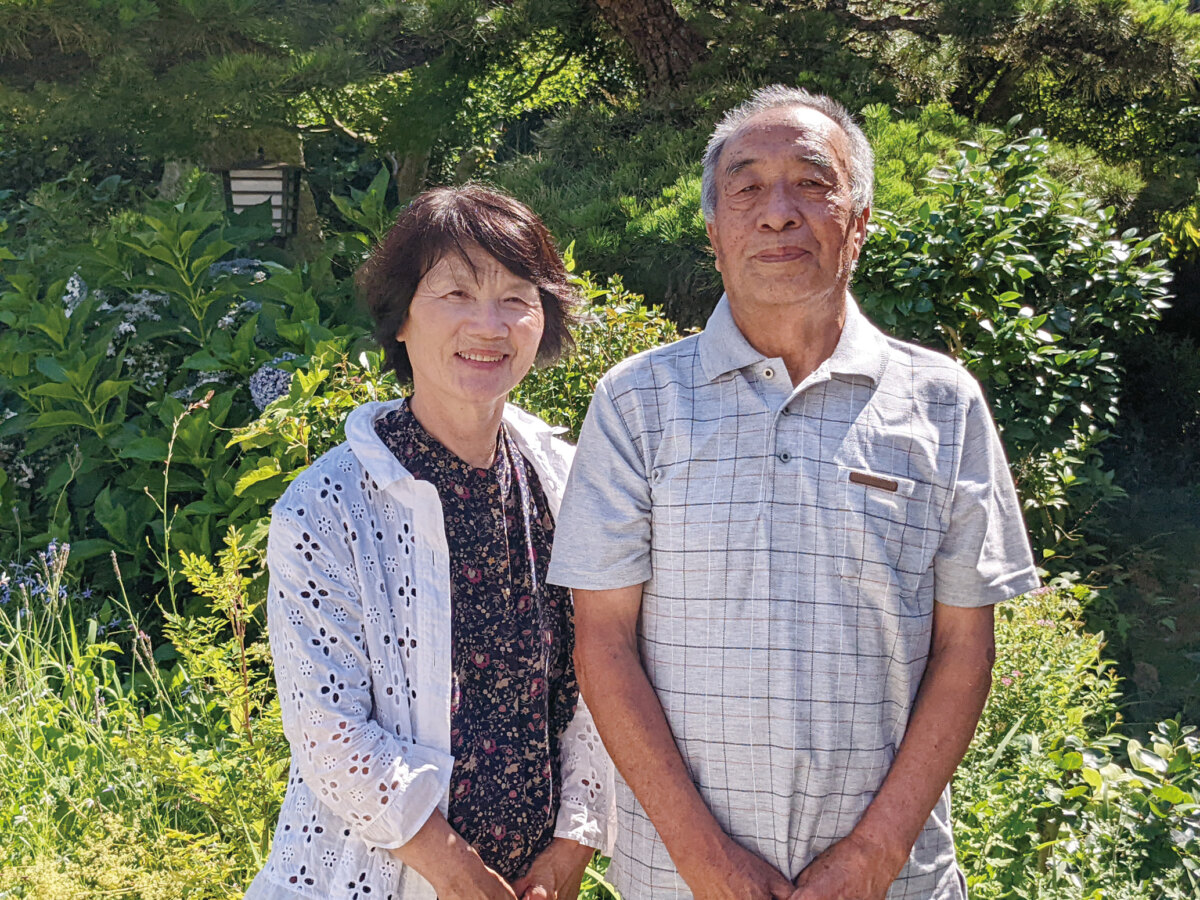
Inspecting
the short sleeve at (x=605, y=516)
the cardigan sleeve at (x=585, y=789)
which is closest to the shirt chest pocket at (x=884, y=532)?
the short sleeve at (x=605, y=516)

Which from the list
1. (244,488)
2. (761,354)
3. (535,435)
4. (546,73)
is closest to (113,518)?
(244,488)

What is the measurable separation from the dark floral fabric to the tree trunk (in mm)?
3798

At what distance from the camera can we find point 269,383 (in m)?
3.66

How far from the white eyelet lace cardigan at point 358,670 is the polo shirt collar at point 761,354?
49cm

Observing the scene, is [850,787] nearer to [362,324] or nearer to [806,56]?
[362,324]

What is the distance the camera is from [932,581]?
5.28ft

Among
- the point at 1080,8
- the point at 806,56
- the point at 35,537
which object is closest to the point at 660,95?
the point at 806,56

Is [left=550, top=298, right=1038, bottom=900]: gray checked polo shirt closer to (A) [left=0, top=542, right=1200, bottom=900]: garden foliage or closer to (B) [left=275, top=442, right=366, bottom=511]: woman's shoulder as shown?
(B) [left=275, top=442, right=366, bottom=511]: woman's shoulder

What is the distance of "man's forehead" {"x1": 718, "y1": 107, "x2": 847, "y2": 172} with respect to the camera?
159 centimetres

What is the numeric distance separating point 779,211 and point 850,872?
915 mm

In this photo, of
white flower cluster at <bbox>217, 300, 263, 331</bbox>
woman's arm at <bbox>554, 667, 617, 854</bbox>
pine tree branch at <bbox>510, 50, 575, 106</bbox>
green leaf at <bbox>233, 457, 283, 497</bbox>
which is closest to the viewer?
woman's arm at <bbox>554, 667, 617, 854</bbox>

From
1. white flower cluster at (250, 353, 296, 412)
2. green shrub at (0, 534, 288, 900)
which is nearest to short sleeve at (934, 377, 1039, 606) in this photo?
green shrub at (0, 534, 288, 900)

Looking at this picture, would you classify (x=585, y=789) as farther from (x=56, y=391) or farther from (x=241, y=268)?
(x=241, y=268)

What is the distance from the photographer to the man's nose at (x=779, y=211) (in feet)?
5.12
